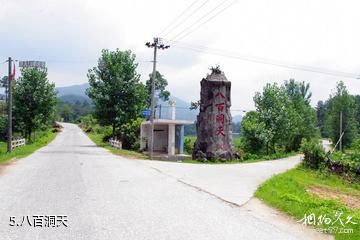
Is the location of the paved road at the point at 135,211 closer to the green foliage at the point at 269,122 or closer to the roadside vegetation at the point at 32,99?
the green foliage at the point at 269,122

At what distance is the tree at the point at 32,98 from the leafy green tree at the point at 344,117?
34311 mm

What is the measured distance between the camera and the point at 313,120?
5509 centimetres

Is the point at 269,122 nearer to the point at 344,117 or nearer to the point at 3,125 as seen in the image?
the point at 344,117

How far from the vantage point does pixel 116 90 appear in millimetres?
43219

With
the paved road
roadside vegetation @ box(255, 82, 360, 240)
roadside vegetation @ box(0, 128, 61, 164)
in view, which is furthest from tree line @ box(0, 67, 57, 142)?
the paved road

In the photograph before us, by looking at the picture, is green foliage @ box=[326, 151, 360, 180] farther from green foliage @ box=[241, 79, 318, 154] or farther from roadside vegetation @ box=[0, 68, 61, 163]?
roadside vegetation @ box=[0, 68, 61, 163]

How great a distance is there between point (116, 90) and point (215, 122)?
19.3m

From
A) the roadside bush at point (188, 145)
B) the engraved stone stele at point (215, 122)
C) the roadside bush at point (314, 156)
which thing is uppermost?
the engraved stone stele at point (215, 122)

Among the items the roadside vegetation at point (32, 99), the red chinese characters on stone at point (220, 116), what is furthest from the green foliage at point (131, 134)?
the red chinese characters on stone at point (220, 116)

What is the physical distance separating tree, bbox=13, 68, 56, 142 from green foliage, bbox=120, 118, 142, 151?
27.1 ft

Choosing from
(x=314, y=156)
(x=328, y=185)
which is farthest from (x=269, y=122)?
(x=328, y=185)

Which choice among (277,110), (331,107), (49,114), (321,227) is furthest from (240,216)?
(331,107)

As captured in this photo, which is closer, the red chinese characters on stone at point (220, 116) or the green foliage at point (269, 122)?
the red chinese characters on stone at point (220, 116)

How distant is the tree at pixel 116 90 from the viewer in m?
43.2
